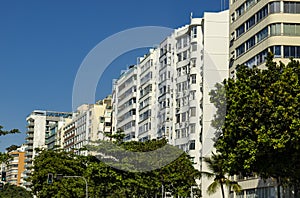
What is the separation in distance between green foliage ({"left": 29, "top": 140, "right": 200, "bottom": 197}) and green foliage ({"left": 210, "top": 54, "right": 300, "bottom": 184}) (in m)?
20.2

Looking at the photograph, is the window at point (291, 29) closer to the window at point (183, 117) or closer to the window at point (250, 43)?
the window at point (250, 43)

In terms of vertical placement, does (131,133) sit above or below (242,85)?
above

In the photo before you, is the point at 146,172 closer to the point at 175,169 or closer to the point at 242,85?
the point at 175,169

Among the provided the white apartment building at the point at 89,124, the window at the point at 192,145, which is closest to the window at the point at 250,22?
the window at the point at 192,145

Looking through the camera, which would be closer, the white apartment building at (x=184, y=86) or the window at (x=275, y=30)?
the window at (x=275, y=30)

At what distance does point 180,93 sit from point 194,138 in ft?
36.3

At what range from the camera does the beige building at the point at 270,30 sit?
67.2 m

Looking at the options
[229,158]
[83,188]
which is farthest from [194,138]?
[229,158]

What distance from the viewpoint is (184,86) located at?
100625 millimetres

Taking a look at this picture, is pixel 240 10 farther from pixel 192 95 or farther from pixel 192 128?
pixel 192 128

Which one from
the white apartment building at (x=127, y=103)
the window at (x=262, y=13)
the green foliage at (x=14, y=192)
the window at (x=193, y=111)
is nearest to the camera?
the window at (x=262, y=13)

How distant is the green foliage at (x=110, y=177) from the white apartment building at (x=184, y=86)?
37.5ft

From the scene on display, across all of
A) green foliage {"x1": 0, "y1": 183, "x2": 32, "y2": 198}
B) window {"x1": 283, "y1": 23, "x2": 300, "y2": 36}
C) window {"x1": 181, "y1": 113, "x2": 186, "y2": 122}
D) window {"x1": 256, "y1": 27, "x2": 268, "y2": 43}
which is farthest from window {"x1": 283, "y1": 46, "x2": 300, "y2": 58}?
green foliage {"x1": 0, "y1": 183, "x2": 32, "y2": 198}

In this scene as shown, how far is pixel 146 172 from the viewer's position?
68.1m
